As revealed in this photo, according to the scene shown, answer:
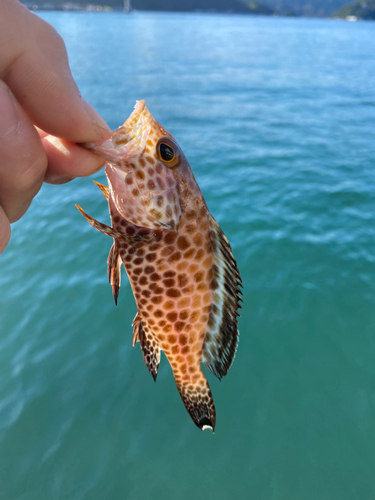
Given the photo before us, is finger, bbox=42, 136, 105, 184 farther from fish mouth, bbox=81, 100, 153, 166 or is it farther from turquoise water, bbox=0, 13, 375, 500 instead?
turquoise water, bbox=0, 13, 375, 500


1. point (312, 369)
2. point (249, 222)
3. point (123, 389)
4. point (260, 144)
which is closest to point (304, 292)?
point (312, 369)

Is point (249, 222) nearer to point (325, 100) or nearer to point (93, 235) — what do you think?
point (93, 235)

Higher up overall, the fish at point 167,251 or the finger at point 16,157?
the finger at point 16,157

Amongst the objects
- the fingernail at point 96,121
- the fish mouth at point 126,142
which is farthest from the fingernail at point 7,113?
the fish mouth at point 126,142

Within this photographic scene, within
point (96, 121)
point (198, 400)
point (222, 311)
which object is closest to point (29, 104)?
point (96, 121)

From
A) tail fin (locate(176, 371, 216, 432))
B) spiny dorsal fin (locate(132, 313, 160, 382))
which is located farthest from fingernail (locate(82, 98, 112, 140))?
tail fin (locate(176, 371, 216, 432))

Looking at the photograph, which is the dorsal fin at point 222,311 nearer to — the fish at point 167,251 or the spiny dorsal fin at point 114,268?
the fish at point 167,251

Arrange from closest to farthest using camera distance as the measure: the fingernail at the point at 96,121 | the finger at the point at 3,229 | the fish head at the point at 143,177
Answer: the finger at the point at 3,229, the fingernail at the point at 96,121, the fish head at the point at 143,177
